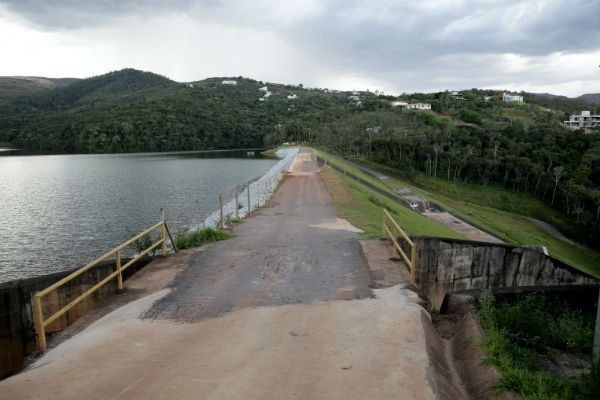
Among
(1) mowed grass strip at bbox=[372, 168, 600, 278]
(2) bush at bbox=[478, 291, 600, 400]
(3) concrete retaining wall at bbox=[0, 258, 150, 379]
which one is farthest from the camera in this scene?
(1) mowed grass strip at bbox=[372, 168, 600, 278]

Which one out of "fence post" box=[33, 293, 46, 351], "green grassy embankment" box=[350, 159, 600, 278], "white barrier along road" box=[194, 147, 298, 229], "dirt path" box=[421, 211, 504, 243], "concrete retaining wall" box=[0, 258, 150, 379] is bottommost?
"green grassy embankment" box=[350, 159, 600, 278]

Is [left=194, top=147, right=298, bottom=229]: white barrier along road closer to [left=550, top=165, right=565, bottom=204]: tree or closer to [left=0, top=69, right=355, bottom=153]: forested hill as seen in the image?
[left=550, top=165, right=565, bottom=204]: tree

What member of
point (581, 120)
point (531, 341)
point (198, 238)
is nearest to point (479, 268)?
point (531, 341)

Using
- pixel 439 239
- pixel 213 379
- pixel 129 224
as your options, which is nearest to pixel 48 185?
pixel 129 224

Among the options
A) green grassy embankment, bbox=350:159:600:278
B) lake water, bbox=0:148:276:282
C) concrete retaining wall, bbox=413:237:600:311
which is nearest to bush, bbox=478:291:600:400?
concrete retaining wall, bbox=413:237:600:311

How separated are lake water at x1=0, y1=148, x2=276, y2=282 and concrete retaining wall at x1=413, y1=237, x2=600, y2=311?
1737 centimetres

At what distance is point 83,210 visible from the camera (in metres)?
36.8

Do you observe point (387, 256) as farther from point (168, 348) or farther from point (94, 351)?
point (94, 351)

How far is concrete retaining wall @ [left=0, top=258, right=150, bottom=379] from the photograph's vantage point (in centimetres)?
854

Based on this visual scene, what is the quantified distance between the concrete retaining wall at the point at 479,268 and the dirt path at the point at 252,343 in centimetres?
365

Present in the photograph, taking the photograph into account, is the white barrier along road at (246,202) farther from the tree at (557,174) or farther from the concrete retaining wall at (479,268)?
the tree at (557,174)

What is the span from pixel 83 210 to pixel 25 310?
99.7 feet

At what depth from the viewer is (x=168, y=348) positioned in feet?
22.3

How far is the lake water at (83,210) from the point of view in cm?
2450
